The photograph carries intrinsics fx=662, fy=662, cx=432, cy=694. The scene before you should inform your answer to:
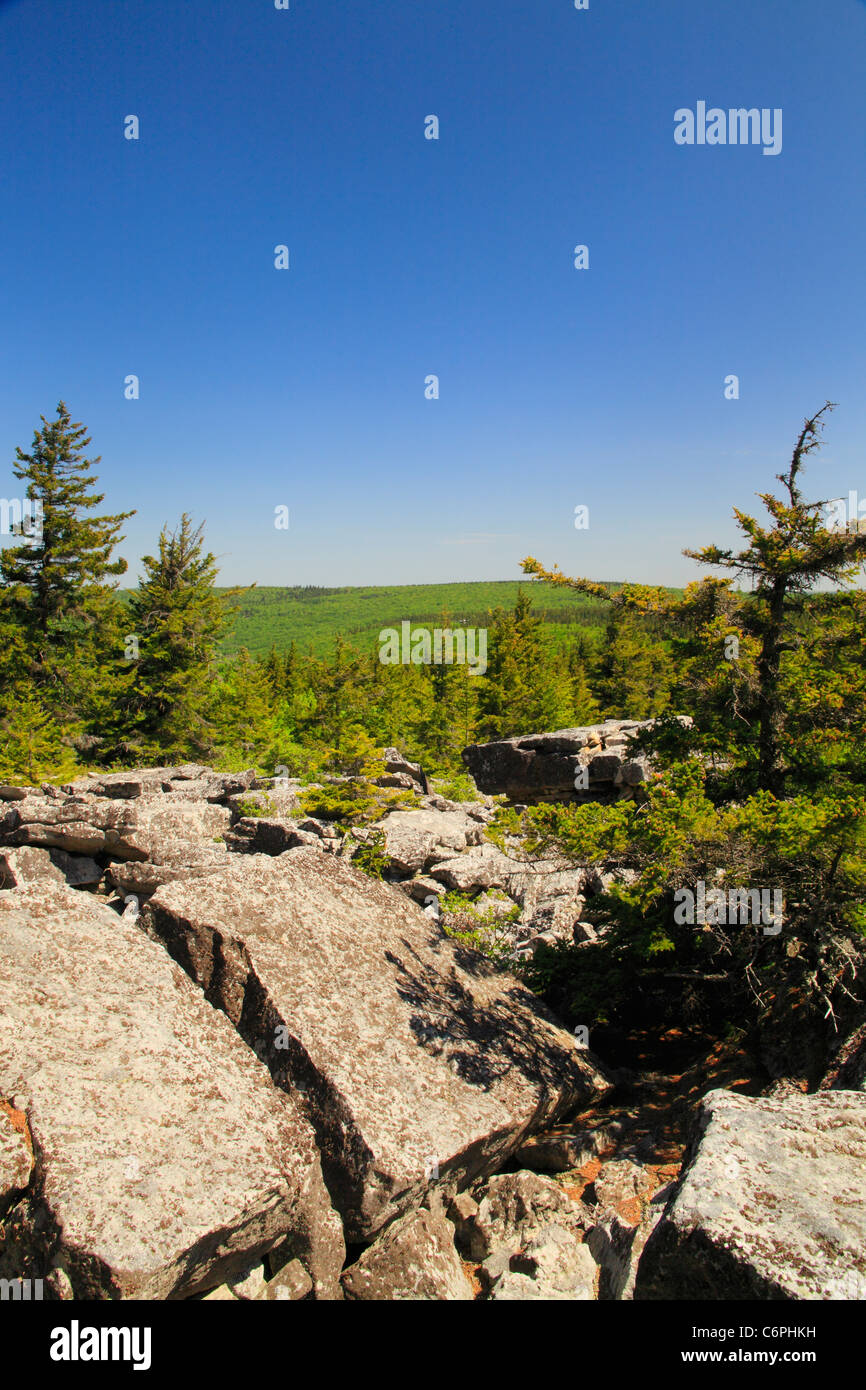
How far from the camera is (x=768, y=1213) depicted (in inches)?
146

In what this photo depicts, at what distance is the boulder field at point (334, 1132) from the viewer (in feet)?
12.4

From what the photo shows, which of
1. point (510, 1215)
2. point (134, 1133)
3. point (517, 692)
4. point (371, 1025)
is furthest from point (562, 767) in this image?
point (134, 1133)

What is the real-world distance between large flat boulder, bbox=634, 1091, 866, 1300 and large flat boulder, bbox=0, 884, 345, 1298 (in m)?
2.44

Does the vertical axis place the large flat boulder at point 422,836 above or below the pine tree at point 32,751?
below

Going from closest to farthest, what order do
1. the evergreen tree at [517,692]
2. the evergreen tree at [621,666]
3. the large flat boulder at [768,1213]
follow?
1. the large flat boulder at [768,1213]
2. the evergreen tree at [517,692]
3. the evergreen tree at [621,666]

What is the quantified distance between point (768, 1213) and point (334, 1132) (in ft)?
9.79

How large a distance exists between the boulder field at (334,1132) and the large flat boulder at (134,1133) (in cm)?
2

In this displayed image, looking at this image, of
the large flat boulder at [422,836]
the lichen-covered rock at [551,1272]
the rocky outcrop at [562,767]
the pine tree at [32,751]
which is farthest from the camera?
the rocky outcrop at [562,767]

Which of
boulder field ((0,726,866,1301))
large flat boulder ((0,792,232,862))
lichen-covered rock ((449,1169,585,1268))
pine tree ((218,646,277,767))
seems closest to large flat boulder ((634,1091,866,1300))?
boulder field ((0,726,866,1301))

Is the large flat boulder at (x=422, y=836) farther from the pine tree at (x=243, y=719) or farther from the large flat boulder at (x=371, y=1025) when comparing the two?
the pine tree at (x=243, y=719)

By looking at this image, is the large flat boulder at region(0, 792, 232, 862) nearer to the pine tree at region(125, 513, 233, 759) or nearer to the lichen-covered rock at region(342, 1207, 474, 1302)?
the lichen-covered rock at region(342, 1207, 474, 1302)

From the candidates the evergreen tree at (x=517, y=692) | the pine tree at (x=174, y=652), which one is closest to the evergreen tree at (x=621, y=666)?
the evergreen tree at (x=517, y=692)
